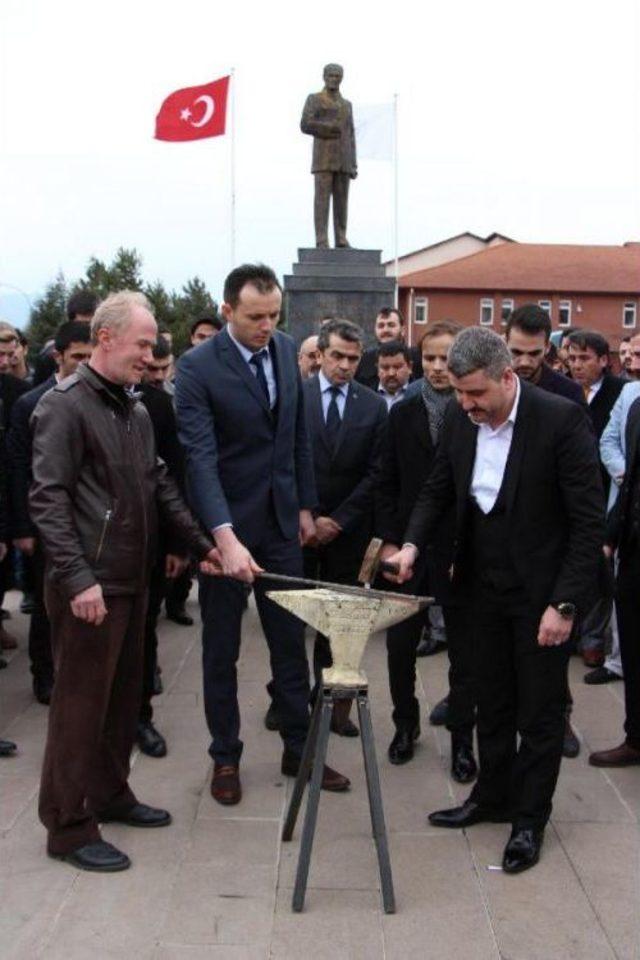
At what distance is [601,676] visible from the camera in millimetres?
5746

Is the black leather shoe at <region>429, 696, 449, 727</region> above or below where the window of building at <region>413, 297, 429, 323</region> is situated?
below

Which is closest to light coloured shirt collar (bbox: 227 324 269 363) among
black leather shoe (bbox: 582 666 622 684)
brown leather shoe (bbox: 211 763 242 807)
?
brown leather shoe (bbox: 211 763 242 807)

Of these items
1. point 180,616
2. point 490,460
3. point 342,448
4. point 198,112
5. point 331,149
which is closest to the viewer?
point 490,460

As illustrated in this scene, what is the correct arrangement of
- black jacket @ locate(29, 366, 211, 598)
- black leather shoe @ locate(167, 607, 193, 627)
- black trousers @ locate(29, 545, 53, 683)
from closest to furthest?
black jacket @ locate(29, 366, 211, 598), black trousers @ locate(29, 545, 53, 683), black leather shoe @ locate(167, 607, 193, 627)

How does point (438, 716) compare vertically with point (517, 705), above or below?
below

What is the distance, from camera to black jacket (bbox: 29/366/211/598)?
3.29 meters

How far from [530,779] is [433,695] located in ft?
6.19

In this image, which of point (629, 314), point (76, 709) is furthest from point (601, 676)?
point (629, 314)

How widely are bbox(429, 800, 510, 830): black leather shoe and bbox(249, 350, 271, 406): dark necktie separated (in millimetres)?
1802

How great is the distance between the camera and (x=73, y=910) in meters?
3.18

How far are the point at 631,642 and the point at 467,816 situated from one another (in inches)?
48.7

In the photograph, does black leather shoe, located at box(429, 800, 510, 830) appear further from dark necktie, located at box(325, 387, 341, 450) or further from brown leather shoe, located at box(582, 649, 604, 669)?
brown leather shoe, located at box(582, 649, 604, 669)

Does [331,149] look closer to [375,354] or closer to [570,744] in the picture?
[375,354]

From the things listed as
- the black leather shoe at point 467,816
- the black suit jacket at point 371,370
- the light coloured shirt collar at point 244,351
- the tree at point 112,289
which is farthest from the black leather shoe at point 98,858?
the tree at point 112,289
